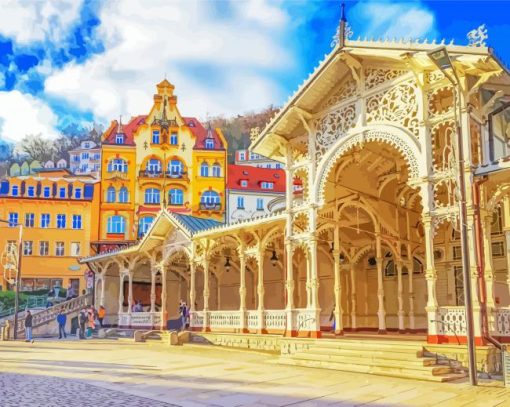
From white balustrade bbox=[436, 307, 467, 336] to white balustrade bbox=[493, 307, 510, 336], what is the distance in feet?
2.39

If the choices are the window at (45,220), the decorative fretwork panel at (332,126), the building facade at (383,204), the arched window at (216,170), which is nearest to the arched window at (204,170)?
the arched window at (216,170)

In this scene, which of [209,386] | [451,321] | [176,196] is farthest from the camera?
[176,196]

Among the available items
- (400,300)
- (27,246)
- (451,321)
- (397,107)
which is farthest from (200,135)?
(451,321)

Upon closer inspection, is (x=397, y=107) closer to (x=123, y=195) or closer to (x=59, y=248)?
(x=123, y=195)

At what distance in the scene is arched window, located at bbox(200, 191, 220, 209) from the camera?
55281mm

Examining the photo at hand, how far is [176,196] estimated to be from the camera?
5491 centimetres

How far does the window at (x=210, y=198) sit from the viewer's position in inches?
2187

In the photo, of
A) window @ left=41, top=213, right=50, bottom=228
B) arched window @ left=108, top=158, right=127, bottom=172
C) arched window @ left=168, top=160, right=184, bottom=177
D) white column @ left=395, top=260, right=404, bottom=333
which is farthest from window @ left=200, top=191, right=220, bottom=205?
white column @ left=395, top=260, right=404, bottom=333

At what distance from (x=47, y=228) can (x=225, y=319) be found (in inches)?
1397

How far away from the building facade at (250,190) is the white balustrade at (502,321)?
138 feet

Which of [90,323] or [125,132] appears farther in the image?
[125,132]

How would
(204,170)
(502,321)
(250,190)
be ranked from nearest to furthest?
(502,321) → (204,170) → (250,190)

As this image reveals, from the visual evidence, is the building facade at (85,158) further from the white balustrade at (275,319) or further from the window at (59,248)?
the white balustrade at (275,319)

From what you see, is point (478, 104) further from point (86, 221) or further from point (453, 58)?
point (86, 221)
